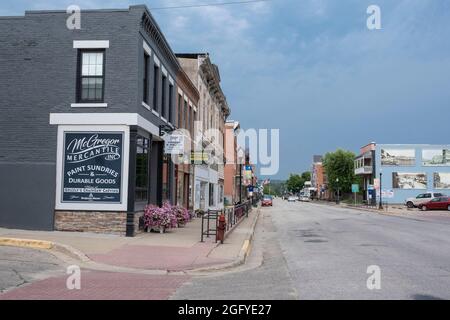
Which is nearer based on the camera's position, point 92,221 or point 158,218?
point 92,221

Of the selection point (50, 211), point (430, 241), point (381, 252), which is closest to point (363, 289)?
point (381, 252)

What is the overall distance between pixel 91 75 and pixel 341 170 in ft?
295

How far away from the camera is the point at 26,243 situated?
14.9 meters

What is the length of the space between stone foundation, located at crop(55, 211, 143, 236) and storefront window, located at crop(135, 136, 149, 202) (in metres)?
1.48

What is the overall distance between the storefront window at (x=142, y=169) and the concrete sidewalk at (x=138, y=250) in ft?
6.19

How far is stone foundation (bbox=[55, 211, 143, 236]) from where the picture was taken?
18.9 m

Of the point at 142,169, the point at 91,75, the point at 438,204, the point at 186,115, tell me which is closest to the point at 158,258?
the point at 142,169

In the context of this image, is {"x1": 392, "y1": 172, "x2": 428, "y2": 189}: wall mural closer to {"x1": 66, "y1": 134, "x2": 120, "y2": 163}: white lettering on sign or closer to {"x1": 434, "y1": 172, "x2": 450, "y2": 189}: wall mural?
{"x1": 434, "y1": 172, "x2": 450, "y2": 189}: wall mural

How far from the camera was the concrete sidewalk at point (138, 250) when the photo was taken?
496 inches

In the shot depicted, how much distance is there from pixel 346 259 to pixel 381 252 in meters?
2.17

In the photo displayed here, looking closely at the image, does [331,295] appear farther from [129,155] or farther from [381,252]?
[129,155]

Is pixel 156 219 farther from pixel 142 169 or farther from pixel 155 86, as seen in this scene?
pixel 155 86

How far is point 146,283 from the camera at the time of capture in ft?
34.0

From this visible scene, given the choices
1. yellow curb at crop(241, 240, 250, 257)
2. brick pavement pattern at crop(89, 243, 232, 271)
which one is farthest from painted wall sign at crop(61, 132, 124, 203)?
yellow curb at crop(241, 240, 250, 257)
